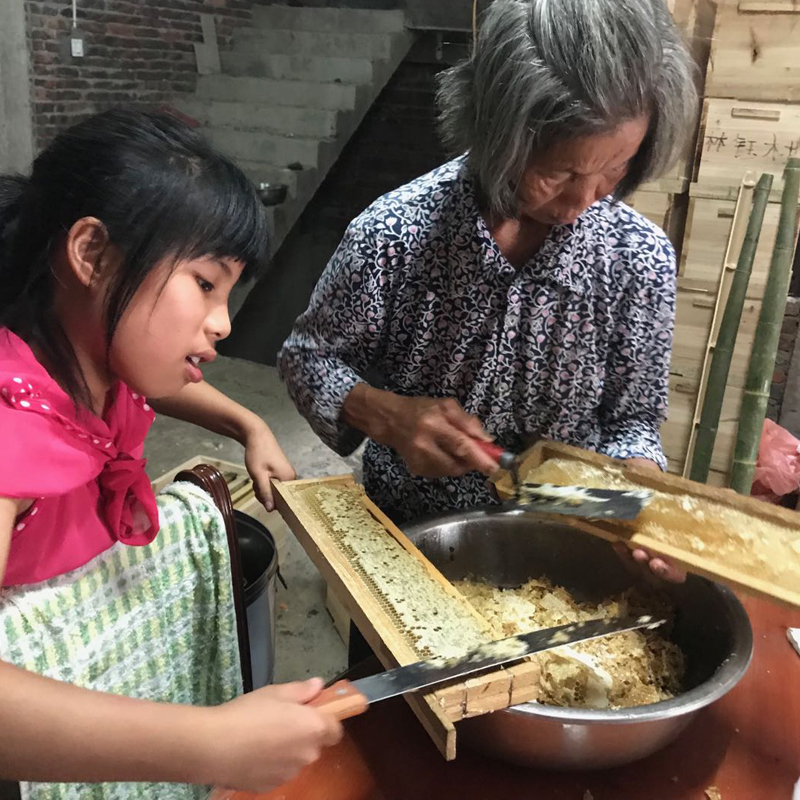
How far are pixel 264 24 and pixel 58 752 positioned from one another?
7.67m

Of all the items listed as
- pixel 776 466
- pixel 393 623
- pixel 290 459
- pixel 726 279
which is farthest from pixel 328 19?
pixel 393 623

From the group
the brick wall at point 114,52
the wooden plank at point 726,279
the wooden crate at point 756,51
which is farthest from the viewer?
the brick wall at point 114,52

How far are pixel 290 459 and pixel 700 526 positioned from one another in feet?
11.0

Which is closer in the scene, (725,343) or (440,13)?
(725,343)

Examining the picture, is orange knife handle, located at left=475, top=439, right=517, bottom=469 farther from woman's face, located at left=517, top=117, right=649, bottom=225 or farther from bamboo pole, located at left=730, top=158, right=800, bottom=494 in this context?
bamboo pole, located at left=730, top=158, right=800, bottom=494

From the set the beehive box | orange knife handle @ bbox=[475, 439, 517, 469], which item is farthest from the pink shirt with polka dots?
the beehive box

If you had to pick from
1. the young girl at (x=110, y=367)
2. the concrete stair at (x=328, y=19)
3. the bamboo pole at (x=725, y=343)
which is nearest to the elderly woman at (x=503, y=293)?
the young girl at (x=110, y=367)

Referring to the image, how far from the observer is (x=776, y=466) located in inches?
127

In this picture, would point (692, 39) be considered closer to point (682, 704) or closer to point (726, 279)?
point (726, 279)

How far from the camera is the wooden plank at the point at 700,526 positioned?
99 centimetres

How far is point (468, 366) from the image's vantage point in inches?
55.1

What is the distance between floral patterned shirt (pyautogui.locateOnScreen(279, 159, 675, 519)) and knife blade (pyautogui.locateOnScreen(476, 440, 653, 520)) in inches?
10.7

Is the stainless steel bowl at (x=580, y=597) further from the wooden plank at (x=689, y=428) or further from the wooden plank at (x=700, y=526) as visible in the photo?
the wooden plank at (x=689, y=428)

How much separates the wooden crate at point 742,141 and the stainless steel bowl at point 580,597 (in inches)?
91.2
